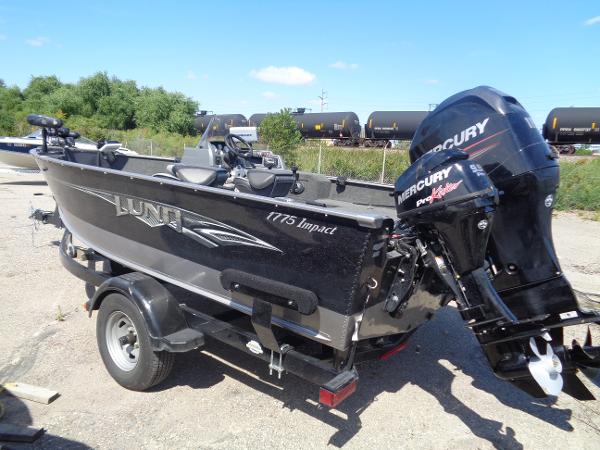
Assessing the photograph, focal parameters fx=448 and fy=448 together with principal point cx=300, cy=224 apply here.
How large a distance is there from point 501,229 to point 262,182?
80.5 inches

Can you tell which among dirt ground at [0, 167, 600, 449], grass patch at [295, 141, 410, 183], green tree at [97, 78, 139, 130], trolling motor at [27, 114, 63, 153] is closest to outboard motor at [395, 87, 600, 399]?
dirt ground at [0, 167, 600, 449]

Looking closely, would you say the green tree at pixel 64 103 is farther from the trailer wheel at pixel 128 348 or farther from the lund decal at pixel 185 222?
the trailer wheel at pixel 128 348

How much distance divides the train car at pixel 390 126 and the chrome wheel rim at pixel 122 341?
25.6m

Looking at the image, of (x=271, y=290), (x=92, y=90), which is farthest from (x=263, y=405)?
(x=92, y=90)

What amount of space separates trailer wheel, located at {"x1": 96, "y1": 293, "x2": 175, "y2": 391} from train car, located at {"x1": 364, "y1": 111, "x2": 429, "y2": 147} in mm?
25617

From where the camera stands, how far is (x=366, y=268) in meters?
2.29

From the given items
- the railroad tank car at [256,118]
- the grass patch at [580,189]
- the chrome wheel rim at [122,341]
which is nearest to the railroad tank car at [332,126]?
the railroad tank car at [256,118]

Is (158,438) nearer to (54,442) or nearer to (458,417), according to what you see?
(54,442)

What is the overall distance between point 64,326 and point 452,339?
147 inches

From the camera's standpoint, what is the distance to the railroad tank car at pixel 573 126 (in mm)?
23453

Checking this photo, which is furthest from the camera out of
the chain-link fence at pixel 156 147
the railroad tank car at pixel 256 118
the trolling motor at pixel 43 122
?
the railroad tank car at pixel 256 118

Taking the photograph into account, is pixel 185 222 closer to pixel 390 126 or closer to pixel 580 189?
pixel 580 189

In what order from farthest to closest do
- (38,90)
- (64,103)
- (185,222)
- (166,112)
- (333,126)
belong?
(38,90)
(166,112)
(64,103)
(333,126)
(185,222)

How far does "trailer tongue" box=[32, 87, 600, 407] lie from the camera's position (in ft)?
7.59
